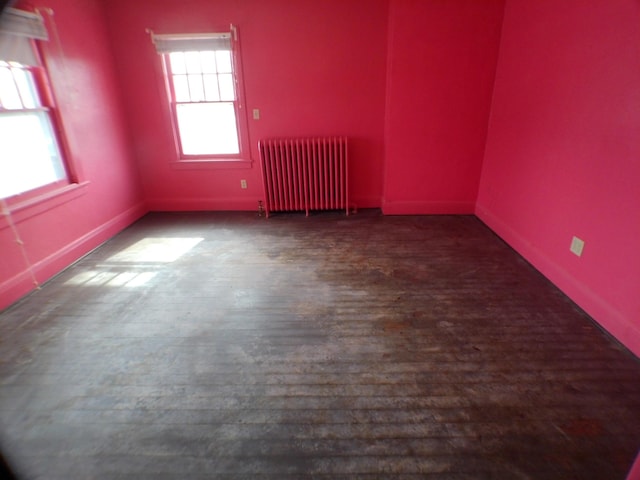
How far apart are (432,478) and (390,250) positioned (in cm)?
227

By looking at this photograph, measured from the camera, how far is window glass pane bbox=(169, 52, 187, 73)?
4215 mm

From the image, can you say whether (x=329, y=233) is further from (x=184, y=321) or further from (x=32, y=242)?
(x=32, y=242)

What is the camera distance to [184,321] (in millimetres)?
2539

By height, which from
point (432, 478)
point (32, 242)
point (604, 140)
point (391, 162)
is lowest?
point (432, 478)

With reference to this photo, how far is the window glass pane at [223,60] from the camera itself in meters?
4.17

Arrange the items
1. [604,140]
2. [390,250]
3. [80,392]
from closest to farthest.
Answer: [80,392], [604,140], [390,250]

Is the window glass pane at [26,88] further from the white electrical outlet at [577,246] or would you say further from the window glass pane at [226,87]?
the white electrical outlet at [577,246]

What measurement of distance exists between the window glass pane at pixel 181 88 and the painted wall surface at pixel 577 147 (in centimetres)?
360

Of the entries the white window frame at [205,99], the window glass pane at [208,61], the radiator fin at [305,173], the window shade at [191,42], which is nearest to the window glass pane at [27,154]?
the white window frame at [205,99]

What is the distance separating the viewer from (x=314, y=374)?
2031 millimetres

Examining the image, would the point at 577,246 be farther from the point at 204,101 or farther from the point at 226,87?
the point at 204,101

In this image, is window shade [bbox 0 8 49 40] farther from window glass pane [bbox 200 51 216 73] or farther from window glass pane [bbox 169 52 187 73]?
window glass pane [bbox 200 51 216 73]

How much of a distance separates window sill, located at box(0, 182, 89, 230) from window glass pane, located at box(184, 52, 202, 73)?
1.81 meters

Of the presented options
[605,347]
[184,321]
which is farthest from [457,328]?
[184,321]
